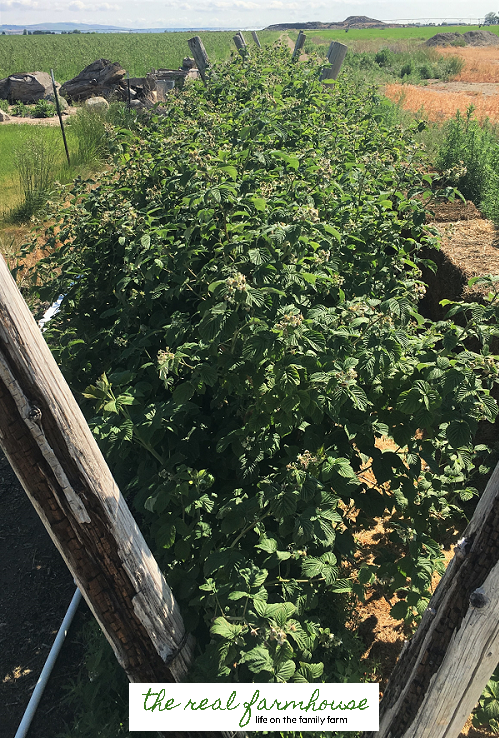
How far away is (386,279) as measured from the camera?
2.85 m

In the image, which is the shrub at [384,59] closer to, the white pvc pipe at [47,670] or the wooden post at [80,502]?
the white pvc pipe at [47,670]

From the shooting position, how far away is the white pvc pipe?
93.0 inches

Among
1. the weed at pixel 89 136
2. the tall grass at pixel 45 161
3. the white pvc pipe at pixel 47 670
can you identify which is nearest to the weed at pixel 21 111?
the tall grass at pixel 45 161

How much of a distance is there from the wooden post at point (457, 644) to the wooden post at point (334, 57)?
7603 mm

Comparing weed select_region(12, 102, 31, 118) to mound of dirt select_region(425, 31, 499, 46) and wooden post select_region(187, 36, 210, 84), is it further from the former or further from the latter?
mound of dirt select_region(425, 31, 499, 46)

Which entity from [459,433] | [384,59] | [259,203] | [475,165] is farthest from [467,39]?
[459,433]

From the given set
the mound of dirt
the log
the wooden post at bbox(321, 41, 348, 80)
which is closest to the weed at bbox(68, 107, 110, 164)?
the wooden post at bbox(321, 41, 348, 80)

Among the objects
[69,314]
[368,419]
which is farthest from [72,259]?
[368,419]

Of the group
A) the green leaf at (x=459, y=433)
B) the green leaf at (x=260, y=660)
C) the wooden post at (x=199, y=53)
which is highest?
the wooden post at (x=199, y=53)

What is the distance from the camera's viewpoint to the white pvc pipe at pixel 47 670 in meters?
2.36

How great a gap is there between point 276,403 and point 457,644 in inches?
38.9

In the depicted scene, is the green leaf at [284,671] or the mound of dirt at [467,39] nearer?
the green leaf at [284,671]

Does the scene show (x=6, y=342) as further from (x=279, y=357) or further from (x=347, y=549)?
(x=347, y=549)

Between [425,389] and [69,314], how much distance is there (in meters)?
2.48
